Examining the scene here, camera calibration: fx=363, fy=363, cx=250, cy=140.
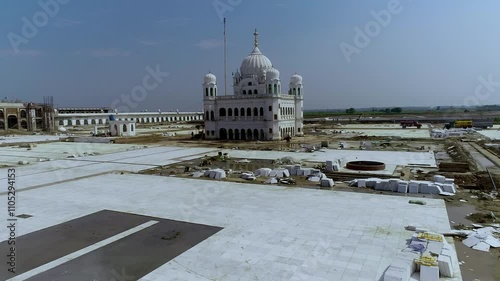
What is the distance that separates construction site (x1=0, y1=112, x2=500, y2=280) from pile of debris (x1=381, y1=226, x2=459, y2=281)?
0.16 ft

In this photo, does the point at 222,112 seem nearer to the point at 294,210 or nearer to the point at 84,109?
the point at 294,210

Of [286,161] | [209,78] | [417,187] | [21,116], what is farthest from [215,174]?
[21,116]

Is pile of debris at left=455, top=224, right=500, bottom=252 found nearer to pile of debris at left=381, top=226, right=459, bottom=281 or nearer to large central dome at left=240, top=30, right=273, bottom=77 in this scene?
pile of debris at left=381, top=226, right=459, bottom=281

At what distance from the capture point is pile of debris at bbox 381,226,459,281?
10.1 metres

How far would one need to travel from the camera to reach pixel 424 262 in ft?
34.9

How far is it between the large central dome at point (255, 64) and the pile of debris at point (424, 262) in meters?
51.0

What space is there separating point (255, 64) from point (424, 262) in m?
53.6

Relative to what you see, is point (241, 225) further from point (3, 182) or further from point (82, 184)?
point (3, 182)

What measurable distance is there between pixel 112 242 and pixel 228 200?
7.22 m

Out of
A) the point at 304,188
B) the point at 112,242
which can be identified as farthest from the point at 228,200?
the point at 112,242

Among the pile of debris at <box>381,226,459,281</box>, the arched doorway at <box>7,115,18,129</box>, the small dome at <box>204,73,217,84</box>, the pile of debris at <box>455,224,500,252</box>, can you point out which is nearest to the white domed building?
the small dome at <box>204,73,217,84</box>

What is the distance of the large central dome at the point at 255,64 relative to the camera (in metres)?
61.2

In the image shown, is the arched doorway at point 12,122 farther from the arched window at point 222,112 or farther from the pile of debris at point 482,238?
the pile of debris at point 482,238

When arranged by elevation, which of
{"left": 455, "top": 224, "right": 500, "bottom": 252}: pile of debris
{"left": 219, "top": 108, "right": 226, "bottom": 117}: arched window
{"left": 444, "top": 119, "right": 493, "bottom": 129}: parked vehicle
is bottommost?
{"left": 455, "top": 224, "right": 500, "bottom": 252}: pile of debris
